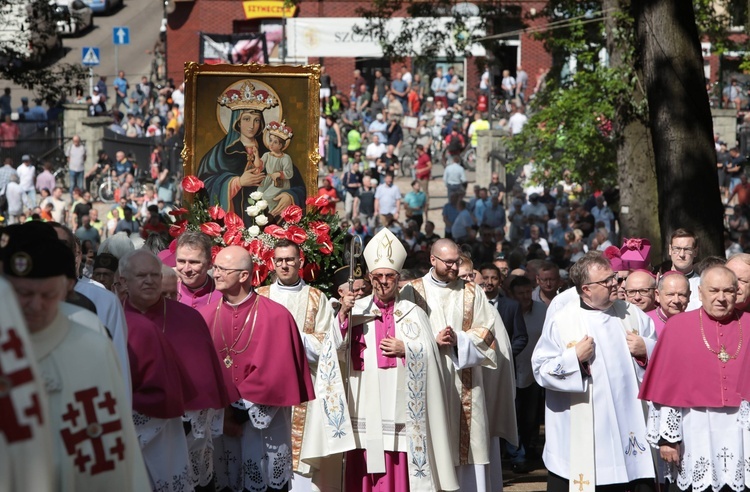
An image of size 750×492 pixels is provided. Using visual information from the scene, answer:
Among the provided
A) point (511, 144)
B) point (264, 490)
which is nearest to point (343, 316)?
point (264, 490)

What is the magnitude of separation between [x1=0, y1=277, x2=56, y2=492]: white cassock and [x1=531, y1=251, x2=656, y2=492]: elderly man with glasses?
4941 millimetres

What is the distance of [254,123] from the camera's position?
12273mm

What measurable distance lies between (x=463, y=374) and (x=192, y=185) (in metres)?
3.34

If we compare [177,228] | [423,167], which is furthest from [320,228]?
[423,167]

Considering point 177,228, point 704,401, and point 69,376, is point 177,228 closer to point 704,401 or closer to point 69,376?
point 704,401

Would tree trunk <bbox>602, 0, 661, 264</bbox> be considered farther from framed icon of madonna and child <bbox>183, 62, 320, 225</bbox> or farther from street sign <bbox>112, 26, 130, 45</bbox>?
street sign <bbox>112, 26, 130, 45</bbox>

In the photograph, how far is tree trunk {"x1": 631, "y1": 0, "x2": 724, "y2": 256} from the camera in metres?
12.6

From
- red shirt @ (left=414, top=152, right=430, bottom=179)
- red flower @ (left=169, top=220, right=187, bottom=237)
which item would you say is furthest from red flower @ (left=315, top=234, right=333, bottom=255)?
red shirt @ (left=414, top=152, right=430, bottom=179)

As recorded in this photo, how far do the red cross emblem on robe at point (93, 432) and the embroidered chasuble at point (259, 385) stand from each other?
3606mm

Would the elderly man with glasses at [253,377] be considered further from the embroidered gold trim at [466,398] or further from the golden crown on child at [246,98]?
the golden crown on child at [246,98]

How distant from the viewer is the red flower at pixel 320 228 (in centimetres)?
→ 1143

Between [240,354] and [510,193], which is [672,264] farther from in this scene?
[510,193]

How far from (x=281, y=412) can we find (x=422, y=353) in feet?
3.56

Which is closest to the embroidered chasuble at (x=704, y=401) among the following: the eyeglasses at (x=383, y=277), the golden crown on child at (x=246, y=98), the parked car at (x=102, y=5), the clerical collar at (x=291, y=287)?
the eyeglasses at (x=383, y=277)
